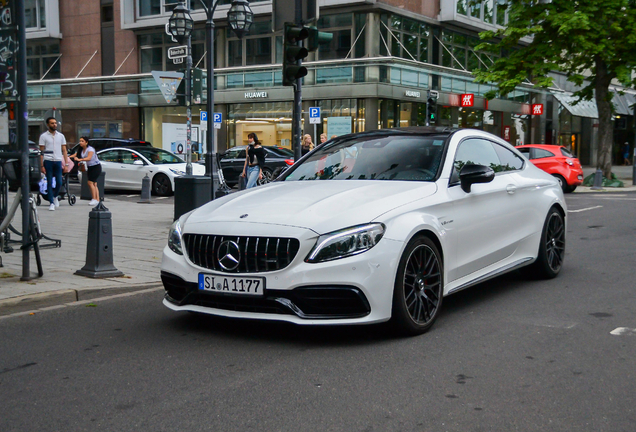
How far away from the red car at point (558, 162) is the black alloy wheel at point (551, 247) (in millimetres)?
15318

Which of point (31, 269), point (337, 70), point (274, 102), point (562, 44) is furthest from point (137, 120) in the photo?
point (31, 269)

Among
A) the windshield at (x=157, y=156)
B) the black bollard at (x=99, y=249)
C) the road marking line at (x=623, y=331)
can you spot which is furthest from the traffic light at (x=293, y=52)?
the windshield at (x=157, y=156)

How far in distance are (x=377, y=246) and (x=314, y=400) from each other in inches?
51.6

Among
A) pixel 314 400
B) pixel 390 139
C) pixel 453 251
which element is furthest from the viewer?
pixel 390 139

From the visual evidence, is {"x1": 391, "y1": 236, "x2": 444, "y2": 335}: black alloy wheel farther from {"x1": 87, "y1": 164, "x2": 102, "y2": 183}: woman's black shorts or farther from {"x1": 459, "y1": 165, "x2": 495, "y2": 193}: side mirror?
{"x1": 87, "y1": 164, "x2": 102, "y2": 183}: woman's black shorts

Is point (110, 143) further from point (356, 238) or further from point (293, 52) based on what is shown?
point (356, 238)

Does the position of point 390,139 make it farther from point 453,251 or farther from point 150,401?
point 150,401

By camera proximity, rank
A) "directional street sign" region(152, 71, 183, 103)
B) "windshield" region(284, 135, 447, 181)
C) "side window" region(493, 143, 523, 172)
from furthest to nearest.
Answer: "directional street sign" region(152, 71, 183, 103) < "side window" region(493, 143, 523, 172) < "windshield" region(284, 135, 447, 181)

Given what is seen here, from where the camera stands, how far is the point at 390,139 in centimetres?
656

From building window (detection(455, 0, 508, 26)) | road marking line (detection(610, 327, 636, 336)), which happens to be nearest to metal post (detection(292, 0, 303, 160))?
road marking line (detection(610, 327, 636, 336))

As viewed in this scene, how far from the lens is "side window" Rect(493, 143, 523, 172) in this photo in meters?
7.13

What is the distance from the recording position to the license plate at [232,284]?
4.93 meters

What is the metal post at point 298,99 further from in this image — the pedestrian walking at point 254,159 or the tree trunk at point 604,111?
the tree trunk at point 604,111

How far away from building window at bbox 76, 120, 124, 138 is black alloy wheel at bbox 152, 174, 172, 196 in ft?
68.8
